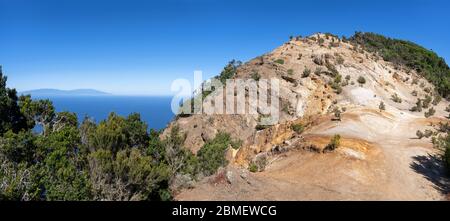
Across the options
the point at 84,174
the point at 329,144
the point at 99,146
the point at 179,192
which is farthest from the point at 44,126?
the point at 329,144

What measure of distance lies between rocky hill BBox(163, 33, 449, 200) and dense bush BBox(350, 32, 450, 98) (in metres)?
1.38

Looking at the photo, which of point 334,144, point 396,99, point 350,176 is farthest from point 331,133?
point 396,99

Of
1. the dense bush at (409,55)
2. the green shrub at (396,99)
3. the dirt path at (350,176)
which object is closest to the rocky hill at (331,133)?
the dirt path at (350,176)

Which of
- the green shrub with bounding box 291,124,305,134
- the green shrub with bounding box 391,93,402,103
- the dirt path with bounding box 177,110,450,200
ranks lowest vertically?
the dirt path with bounding box 177,110,450,200

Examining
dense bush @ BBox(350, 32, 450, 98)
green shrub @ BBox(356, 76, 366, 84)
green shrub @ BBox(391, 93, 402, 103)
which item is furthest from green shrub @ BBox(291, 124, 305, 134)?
dense bush @ BBox(350, 32, 450, 98)

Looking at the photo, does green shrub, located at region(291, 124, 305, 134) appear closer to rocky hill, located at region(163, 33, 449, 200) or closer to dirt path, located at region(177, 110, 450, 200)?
rocky hill, located at region(163, 33, 449, 200)

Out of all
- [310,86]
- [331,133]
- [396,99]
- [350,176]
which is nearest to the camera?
[350,176]

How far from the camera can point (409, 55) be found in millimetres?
51562

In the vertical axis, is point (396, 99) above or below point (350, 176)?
above

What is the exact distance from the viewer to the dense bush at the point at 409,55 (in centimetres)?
4722

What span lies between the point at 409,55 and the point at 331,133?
130ft

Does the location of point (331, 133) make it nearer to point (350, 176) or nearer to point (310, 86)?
point (350, 176)

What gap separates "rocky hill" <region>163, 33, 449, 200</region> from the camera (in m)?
13.9
